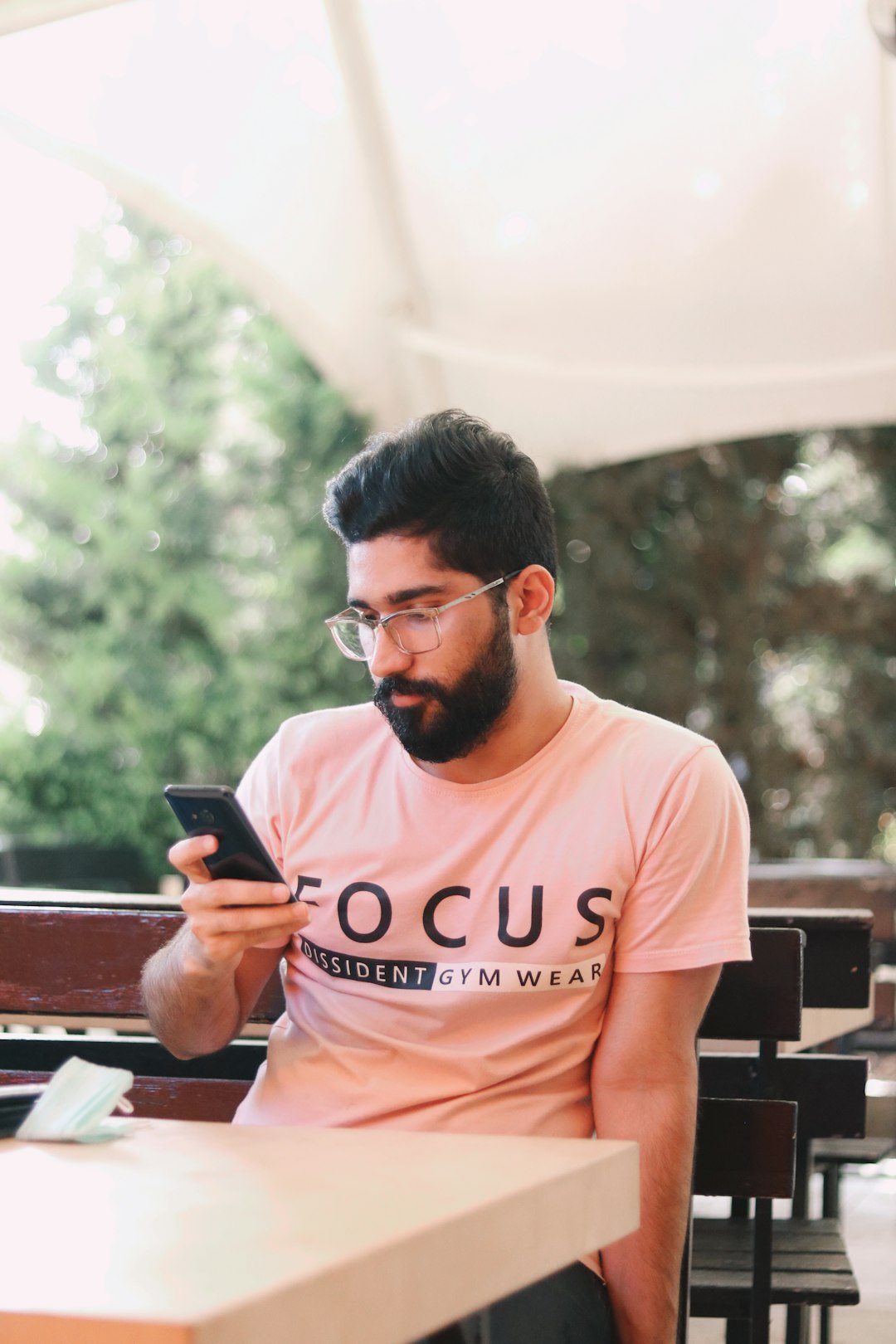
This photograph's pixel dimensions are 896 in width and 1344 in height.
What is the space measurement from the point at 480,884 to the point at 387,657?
33 centimetres

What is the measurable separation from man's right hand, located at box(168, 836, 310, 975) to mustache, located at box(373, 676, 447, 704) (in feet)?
1.43

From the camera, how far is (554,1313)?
1.75 metres

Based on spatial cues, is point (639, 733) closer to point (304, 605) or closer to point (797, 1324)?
point (797, 1324)

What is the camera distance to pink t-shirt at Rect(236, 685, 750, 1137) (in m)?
1.99

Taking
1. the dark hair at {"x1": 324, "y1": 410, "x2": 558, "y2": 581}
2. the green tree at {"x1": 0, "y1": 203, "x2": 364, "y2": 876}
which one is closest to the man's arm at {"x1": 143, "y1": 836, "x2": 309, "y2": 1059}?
the dark hair at {"x1": 324, "y1": 410, "x2": 558, "y2": 581}

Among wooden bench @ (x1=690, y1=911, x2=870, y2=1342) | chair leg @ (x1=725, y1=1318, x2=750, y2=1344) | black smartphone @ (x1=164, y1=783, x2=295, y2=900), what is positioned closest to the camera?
black smartphone @ (x1=164, y1=783, x2=295, y2=900)

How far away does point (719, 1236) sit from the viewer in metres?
2.76

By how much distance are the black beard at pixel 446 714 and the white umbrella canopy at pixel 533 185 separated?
15.8 feet

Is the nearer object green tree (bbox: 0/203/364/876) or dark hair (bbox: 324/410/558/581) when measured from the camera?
dark hair (bbox: 324/410/558/581)

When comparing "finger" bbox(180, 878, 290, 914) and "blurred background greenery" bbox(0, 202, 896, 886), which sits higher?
"finger" bbox(180, 878, 290, 914)

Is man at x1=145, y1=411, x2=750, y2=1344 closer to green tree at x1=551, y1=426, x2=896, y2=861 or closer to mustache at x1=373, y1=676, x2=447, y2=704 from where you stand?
mustache at x1=373, y1=676, x2=447, y2=704

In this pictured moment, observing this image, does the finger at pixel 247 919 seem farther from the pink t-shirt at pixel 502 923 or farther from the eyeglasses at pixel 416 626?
the eyeglasses at pixel 416 626

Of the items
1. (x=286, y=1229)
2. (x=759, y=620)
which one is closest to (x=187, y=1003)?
(x=286, y=1229)

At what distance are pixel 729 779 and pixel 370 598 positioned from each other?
1.75ft
